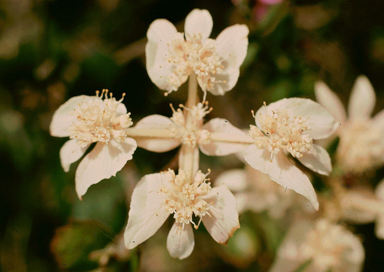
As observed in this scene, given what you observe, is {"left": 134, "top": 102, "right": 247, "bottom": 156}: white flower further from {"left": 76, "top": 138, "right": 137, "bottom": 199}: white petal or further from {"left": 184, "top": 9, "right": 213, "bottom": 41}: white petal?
{"left": 184, "top": 9, "right": 213, "bottom": 41}: white petal

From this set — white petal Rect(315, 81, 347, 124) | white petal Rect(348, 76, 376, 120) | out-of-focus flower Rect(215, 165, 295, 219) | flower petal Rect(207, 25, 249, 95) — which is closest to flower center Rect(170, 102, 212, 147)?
flower petal Rect(207, 25, 249, 95)

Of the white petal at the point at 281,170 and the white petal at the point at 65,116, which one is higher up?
the white petal at the point at 65,116

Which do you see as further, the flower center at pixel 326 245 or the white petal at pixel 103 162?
the flower center at pixel 326 245

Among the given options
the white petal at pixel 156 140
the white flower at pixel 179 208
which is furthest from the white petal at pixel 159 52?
the white flower at pixel 179 208

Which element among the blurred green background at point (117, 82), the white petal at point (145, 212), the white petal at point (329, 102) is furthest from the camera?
the blurred green background at point (117, 82)

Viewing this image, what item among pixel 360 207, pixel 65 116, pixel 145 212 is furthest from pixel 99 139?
pixel 360 207

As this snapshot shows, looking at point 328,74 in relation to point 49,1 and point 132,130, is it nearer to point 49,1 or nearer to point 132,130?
point 132,130

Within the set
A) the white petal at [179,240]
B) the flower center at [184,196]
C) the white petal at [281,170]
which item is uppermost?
the white petal at [281,170]

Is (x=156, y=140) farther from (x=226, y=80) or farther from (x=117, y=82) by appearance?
(x=117, y=82)

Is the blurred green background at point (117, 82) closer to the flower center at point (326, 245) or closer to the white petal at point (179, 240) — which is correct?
the flower center at point (326, 245)
